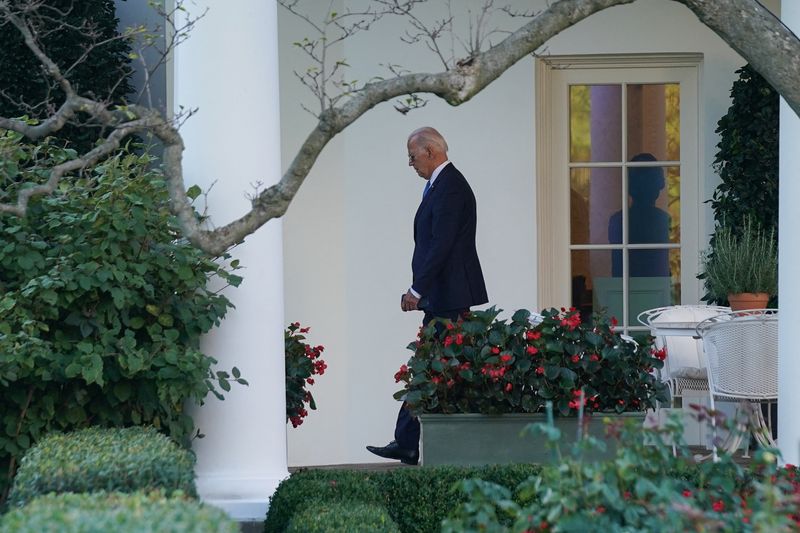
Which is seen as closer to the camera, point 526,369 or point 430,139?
point 526,369

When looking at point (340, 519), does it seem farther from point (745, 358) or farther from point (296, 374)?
point (745, 358)

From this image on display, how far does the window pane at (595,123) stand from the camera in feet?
29.1

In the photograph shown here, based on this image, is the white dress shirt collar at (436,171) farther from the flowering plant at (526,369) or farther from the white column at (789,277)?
the white column at (789,277)

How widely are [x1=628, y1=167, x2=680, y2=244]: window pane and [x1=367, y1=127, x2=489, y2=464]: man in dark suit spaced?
8.26ft

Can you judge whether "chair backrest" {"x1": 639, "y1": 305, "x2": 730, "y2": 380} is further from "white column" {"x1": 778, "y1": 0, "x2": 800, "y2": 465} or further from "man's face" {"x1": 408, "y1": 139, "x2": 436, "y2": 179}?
"white column" {"x1": 778, "y1": 0, "x2": 800, "y2": 465}

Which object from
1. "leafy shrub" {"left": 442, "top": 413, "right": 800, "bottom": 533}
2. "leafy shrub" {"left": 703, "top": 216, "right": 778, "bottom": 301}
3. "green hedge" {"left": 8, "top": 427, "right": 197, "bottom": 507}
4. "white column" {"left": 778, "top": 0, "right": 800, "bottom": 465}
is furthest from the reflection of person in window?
"leafy shrub" {"left": 442, "top": 413, "right": 800, "bottom": 533}

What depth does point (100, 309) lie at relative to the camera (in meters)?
4.94

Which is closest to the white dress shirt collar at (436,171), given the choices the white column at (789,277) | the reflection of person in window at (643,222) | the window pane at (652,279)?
the white column at (789,277)

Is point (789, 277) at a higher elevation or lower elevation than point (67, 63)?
lower

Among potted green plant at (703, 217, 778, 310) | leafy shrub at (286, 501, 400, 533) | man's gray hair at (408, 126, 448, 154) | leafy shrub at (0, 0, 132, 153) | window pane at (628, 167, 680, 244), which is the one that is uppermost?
leafy shrub at (0, 0, 132, 153)

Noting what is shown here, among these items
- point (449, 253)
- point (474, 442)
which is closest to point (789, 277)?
point (474, 442)

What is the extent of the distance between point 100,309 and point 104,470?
4.65 ft

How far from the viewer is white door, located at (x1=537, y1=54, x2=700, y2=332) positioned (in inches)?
348

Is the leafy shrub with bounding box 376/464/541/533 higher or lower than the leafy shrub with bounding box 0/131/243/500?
lower
